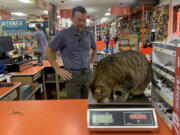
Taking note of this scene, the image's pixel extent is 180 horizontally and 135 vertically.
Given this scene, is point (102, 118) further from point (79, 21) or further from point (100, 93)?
point (79, 21)

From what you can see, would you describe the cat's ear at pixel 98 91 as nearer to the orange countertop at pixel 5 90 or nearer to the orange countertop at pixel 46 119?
the orange countertop at pixel 46 119

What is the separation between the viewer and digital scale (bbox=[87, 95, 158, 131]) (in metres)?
0.91

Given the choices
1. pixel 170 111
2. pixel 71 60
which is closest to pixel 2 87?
pixel 71 60

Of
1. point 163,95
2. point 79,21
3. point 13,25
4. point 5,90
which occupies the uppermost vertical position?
point 13,25

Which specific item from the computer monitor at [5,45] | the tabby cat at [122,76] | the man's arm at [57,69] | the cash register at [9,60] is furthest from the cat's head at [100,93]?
the computer monitor at [5,45]

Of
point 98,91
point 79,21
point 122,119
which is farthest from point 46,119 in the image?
point 79,21

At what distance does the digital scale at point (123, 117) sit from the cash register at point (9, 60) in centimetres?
242

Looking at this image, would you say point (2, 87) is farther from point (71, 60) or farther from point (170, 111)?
point (170, 111)

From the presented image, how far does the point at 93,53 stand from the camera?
248cm

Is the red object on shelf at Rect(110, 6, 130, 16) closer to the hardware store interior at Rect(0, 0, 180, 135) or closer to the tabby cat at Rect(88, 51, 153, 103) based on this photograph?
the hardware store interior at Rect(0, 0, 180, 135)

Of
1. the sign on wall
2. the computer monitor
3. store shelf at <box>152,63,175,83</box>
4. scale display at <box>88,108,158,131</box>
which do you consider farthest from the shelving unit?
the sign on wall

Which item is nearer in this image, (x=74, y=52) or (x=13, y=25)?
(x=74, y=52)

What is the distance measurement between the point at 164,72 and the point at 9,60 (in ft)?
9.22

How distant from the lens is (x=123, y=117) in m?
0.94
